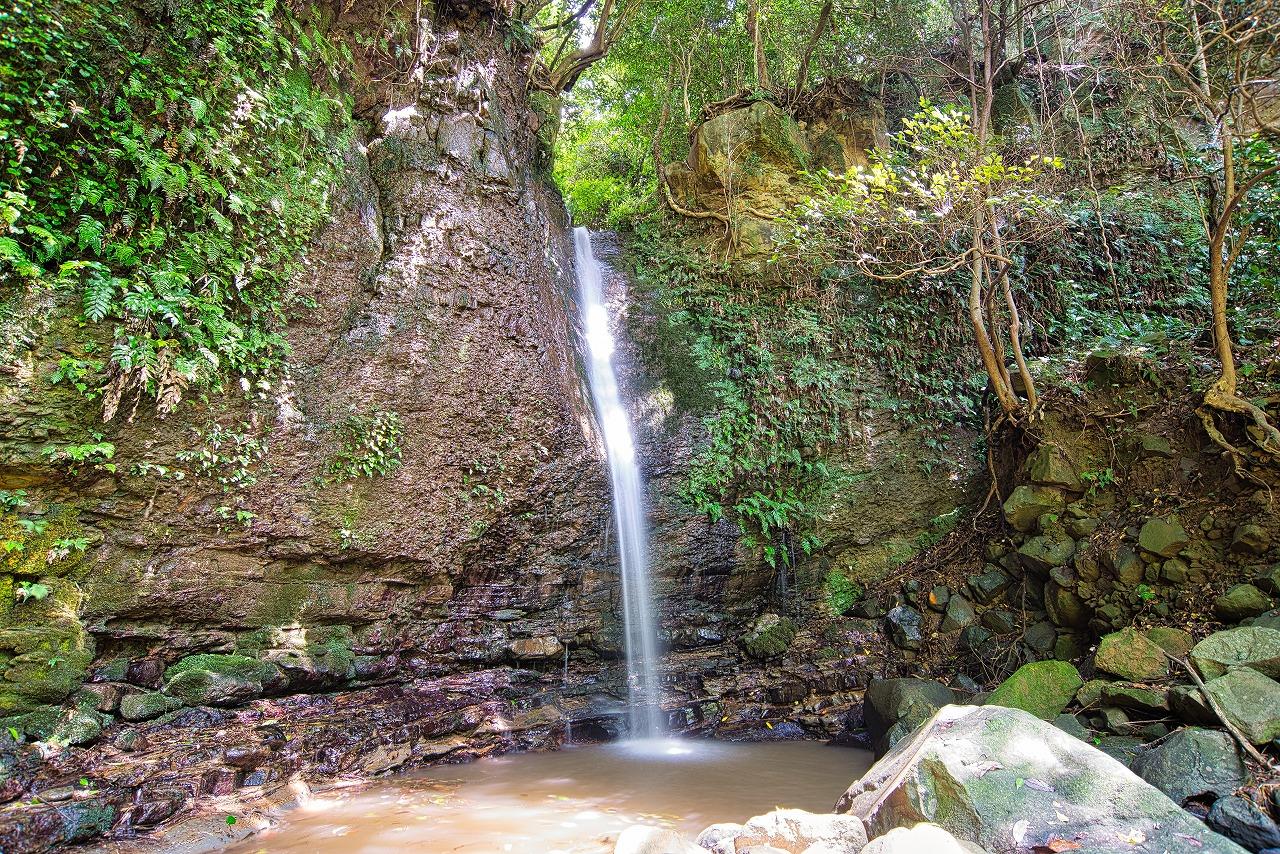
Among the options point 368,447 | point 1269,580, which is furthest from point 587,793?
point 1269,580

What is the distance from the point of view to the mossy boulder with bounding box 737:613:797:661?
7500 mm

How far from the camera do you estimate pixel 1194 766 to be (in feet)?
11.7

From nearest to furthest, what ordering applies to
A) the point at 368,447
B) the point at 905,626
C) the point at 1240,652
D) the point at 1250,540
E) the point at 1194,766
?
the point at 1194,766
the point at 1240,652
the point at 1250,540
the point at 368,447
the point at 905,626

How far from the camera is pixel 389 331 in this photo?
6.63 metres

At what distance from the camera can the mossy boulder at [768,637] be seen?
7.50 meters

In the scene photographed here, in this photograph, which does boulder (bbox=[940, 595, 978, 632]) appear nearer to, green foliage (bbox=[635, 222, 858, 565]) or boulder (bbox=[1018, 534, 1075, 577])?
boulder (bbox=[1018, 534, 1075, 577])

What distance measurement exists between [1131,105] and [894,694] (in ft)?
34.6

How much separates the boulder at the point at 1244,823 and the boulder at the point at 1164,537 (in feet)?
10.4

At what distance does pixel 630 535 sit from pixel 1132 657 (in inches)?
192

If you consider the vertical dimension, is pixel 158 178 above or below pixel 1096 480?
above

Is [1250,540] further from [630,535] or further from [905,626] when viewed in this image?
[630,535]

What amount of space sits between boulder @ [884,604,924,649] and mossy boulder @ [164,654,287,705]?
6518 millimetres

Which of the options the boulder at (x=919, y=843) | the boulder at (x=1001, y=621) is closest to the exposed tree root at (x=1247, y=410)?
the boulder at (x=1001, y=621)

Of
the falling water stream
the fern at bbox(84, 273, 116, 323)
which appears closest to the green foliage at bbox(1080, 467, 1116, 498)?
the falling water stream
